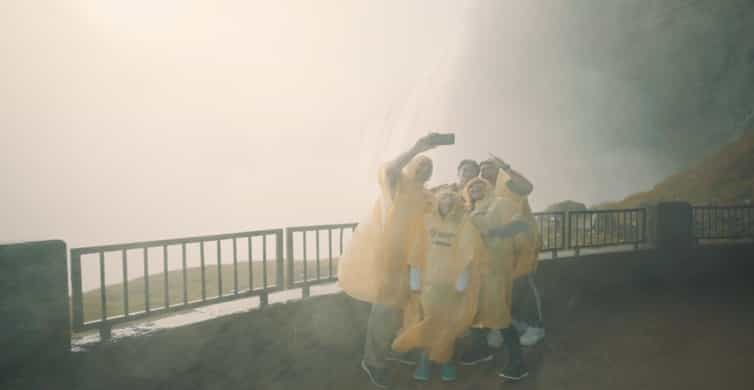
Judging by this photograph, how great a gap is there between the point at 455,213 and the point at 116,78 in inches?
2727

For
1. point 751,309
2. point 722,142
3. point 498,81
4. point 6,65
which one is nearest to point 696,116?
point 722,142

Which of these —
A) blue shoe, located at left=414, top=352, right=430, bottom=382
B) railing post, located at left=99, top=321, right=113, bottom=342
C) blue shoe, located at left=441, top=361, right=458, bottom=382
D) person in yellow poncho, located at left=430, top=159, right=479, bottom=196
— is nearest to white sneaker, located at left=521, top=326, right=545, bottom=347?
blue shoe, located at left=441, top=361, right=458, bottom=382

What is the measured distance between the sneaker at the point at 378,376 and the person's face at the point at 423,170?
5.30 feet

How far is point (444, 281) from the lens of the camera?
4.07 m

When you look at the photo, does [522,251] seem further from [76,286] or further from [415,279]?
[76,286]

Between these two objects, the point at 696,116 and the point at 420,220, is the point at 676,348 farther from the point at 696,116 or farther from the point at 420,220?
the point at 696,116

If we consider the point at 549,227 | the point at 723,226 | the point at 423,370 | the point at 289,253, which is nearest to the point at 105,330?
the point at 289,253

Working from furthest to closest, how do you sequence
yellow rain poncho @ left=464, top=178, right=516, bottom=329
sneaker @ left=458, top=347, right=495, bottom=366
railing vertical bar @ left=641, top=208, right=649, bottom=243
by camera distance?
railing vertical bar @ left=641, top=208, right=649, bottom=243 → sneaker @ left=458, top=347, right=495, bottom=366 → yellow rain poncho @ left=464, top=178, right=516, bottom=329

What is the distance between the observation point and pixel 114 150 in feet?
174

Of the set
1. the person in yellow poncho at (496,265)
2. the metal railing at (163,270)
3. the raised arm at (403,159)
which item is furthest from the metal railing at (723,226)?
the metal railing at (163,270)

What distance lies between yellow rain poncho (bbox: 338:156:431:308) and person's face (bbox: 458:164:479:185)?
0.47 meters

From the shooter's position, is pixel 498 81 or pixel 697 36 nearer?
pixel 697 36

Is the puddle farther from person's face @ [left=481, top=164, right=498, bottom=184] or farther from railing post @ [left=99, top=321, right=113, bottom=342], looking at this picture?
person's face @ [left=481, top=164, right=498, bottom=184]

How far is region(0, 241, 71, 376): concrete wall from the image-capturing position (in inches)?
131
